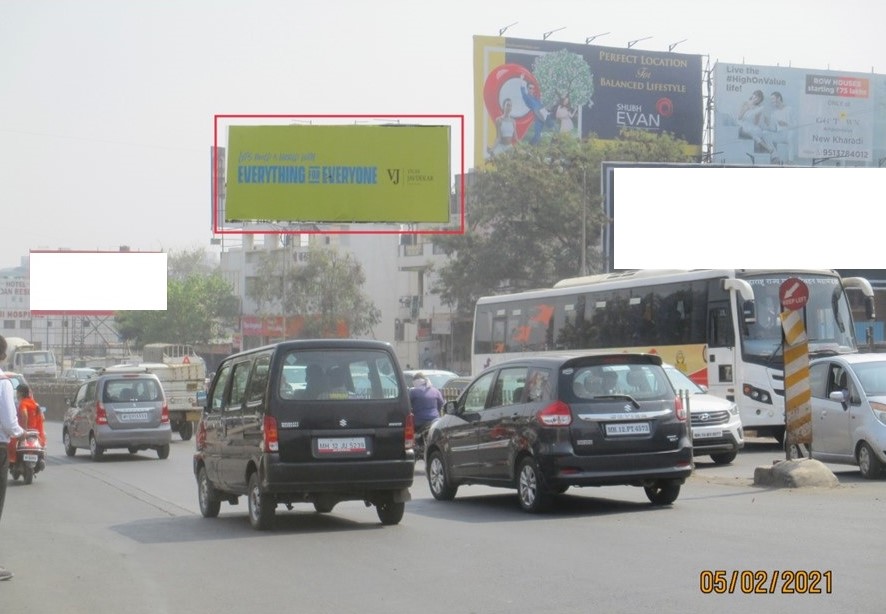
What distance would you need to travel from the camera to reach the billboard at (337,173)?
43.6 m

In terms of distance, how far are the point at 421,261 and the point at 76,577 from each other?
72698 millimetres

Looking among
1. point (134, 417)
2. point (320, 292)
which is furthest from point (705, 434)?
point (320, 292)

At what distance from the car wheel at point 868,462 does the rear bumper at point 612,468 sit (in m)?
4.57

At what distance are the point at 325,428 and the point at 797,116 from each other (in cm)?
7655

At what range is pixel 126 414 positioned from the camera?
2859 cm

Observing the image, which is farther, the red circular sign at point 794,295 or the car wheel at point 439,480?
the red circular sign at point 794,295

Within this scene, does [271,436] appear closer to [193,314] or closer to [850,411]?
[850,411]

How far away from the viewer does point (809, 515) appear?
44.2 ft

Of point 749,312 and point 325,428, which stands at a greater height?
point 749,312

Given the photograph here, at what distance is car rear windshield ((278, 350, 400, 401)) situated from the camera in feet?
43.9

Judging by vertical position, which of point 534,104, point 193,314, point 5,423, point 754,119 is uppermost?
point 534,104

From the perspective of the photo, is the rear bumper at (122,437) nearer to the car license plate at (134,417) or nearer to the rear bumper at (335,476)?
the car license plate at (134,417)

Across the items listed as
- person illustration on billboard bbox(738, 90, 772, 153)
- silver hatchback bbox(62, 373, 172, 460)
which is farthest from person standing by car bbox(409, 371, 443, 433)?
person illustration on billboard bbox(738, 90, 772, 153)
